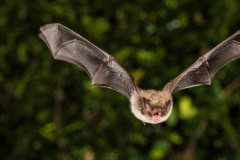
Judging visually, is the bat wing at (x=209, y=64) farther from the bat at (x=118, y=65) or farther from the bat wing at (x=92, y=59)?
the bat wing at (x=92, y=59)

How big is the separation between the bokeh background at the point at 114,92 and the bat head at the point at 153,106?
1382mm

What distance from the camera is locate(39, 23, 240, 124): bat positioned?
68.0 inches

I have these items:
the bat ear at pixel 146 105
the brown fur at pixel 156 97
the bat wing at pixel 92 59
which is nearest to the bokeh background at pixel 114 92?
the bat wing at pixel 92 59

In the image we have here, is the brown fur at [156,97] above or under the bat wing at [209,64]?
under

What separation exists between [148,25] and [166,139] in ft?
5.00

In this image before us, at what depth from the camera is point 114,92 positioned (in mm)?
3184

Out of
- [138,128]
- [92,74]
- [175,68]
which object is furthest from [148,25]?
[92,74]

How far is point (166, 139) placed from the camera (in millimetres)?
3160

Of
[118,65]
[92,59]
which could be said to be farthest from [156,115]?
[92,59]

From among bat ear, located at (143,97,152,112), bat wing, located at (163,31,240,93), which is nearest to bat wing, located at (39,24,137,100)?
bat ear, located at (143,97,152,112)

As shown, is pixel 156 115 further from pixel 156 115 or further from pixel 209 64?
pixel 209 64

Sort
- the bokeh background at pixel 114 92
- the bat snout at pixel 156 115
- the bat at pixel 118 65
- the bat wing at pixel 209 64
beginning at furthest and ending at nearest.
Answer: the bokeh background at pixel 114 92 < the bat wing at pixel 209 64 < the bat at pixel 118 65 < the bat snout at pixel 156 115

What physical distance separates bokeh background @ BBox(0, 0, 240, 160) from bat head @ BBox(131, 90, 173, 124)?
138 cm

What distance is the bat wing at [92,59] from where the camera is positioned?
1.80 meters
